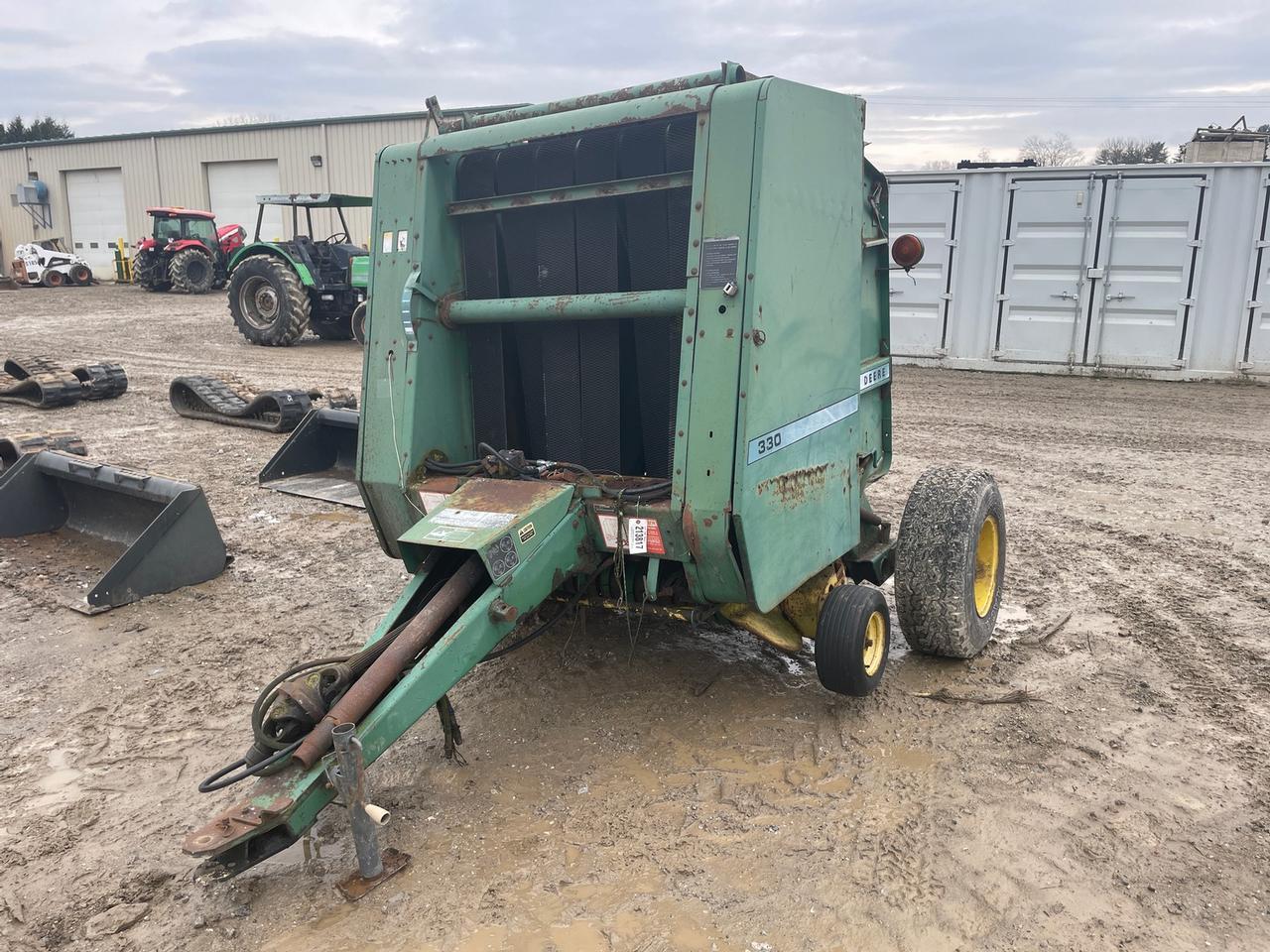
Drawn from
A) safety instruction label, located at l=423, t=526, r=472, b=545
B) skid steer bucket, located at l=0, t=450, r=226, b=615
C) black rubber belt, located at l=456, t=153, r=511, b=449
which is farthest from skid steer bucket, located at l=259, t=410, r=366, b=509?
safety instruction label, located at l=423, t=526, r=472, b=545

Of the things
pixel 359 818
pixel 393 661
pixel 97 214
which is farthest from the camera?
pixel 97 214

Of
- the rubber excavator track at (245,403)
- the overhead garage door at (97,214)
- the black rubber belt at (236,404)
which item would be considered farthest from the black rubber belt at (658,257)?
the overhead garage door at (97,214)

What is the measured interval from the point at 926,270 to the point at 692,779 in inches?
410

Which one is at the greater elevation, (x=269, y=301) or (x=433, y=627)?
(x=269, y=301)

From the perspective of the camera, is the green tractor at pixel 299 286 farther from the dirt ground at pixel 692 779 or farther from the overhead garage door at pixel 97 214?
the overhead garage door at pixel 97 214

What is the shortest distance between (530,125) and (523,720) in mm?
2134

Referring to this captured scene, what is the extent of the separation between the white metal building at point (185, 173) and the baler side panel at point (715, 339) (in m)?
24.6

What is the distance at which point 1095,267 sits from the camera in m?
11.3

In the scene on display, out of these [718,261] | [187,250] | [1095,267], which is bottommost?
[718,261]

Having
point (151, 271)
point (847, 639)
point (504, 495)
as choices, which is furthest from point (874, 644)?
point (151, 271)

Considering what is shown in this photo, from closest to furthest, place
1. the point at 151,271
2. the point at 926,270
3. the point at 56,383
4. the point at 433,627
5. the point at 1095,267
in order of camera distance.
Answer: the point at 433,627 → the point at 56,383 → the point at 1095,267 → the point at 926,270 → the point at 151,271

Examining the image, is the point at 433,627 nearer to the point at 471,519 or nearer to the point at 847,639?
the point at 471,519

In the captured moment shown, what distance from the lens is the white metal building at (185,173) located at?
2747 centimetres

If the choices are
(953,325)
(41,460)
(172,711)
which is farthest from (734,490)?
(953,325)
